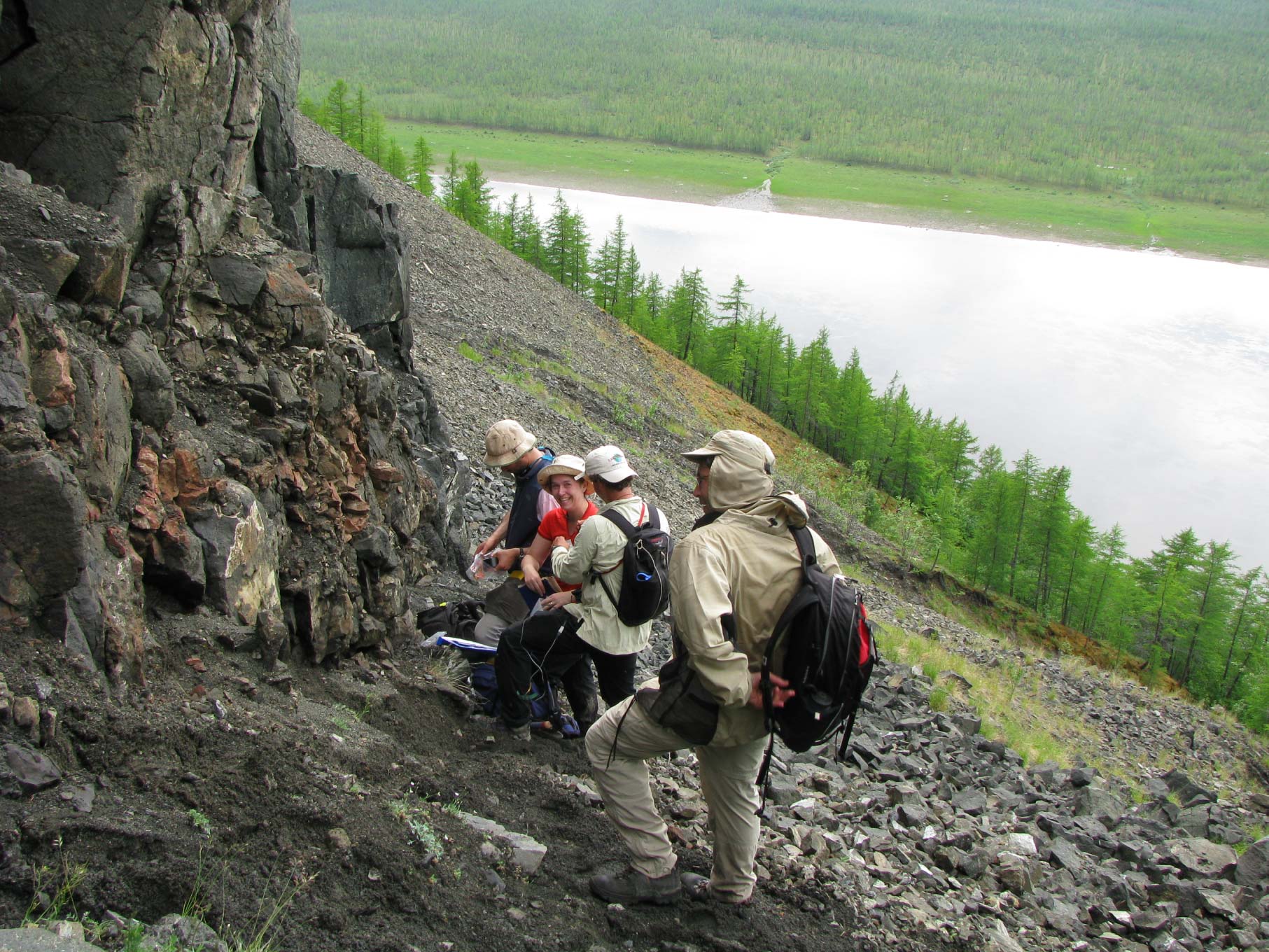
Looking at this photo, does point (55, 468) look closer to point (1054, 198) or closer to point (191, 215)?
point (191, 215)

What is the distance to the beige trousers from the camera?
4535 millimetres

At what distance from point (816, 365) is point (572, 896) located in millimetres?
63033

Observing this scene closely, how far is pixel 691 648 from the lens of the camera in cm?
395

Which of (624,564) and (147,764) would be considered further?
(624,564)

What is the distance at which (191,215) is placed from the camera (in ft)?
21.5

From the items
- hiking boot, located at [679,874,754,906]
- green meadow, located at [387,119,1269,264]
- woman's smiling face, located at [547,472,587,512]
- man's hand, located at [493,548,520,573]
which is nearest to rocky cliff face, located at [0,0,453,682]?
man's hand, located at [493,548,520,573]

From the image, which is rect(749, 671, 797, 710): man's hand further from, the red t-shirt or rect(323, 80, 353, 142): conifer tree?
rect(323, 80, 353, 142): conifer tree

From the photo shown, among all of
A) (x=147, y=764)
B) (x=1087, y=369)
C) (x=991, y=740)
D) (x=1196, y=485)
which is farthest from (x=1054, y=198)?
(x=147, y=764)

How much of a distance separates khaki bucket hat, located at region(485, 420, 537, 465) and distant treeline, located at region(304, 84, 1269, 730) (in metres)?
34.2

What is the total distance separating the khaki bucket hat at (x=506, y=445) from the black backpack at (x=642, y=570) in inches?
63.7

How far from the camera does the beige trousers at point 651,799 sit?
14.9 feet

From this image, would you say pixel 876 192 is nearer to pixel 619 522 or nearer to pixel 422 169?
→ pixel 422 169

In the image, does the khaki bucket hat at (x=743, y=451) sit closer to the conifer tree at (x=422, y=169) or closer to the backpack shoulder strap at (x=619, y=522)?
the backpack shoulder strap at (x=619, y=522)

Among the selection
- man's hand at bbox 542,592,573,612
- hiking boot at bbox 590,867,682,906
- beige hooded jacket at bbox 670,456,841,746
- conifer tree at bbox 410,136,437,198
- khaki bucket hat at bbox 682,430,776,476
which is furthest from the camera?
conifer tree at bbox 410,136,437,198
